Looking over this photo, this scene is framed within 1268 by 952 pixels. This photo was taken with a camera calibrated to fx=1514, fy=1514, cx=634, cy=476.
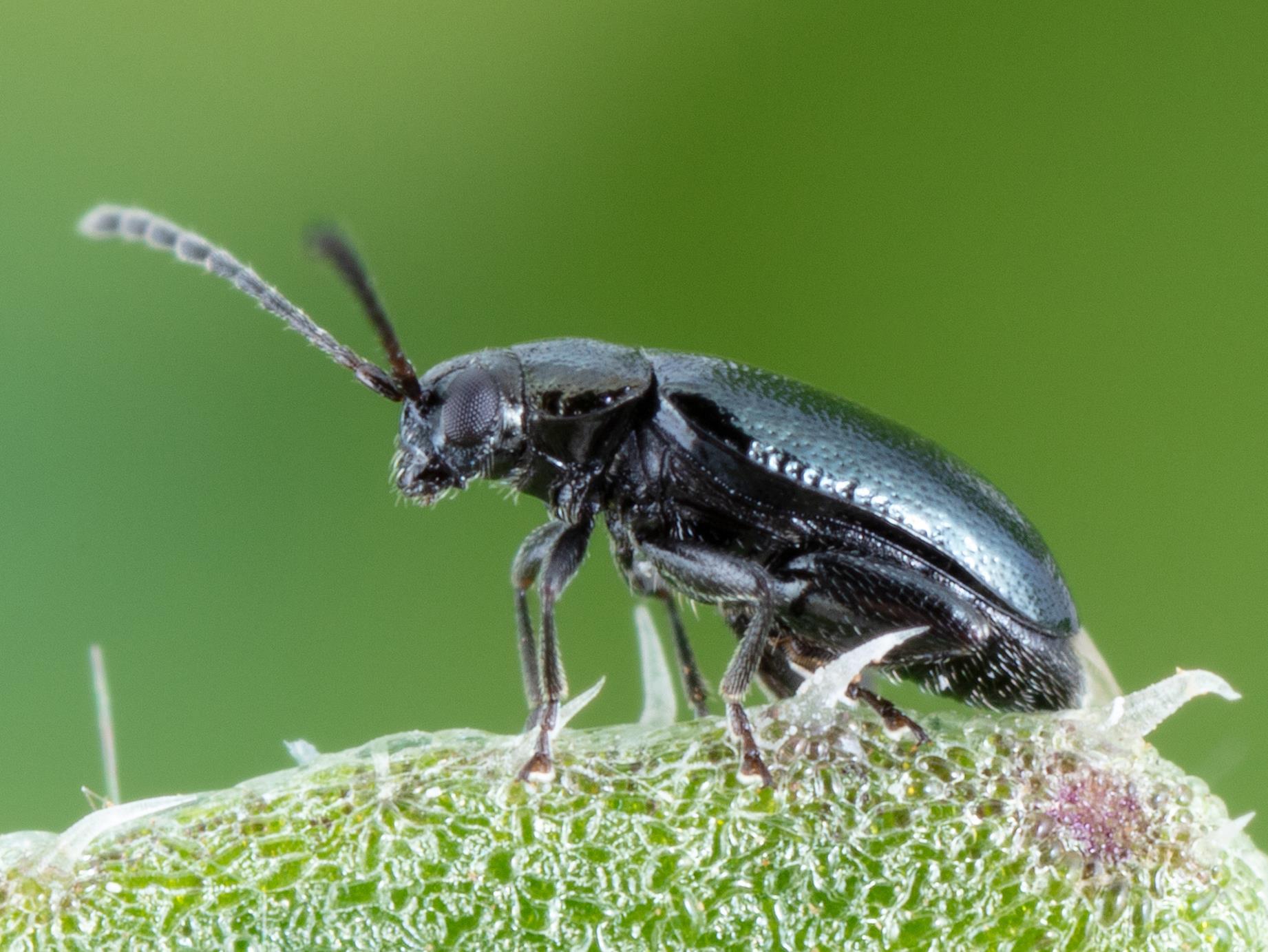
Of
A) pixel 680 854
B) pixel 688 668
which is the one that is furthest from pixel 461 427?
pixel 680 854

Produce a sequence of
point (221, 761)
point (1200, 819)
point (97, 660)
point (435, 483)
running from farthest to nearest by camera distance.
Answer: point (221, 761)
point (435, 483)
point (97, 660)
point (1200, 819)

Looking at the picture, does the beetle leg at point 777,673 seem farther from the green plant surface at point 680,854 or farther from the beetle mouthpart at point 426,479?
the green plant surface at point 680,854

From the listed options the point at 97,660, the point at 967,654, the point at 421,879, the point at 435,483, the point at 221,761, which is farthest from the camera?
the point at 221,761

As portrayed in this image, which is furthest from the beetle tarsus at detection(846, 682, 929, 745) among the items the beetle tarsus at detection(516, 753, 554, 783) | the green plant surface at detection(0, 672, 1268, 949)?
the beetle tarsus at detection(516, 753, 554, 783)

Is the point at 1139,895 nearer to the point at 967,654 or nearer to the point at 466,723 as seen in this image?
the point at 967,654

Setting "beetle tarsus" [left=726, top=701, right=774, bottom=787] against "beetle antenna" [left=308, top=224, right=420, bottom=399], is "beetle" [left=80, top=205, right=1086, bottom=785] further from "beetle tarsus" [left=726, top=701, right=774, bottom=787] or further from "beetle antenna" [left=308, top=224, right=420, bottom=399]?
"beetle tarsus" [left=726, top=701, right=774, bottom=787]

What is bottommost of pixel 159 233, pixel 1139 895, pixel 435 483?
pixel 1139 895

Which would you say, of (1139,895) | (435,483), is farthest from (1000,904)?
(435,483)

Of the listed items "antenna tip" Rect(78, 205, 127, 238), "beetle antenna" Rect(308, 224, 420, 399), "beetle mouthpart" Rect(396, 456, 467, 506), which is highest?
"antenna tip" Rect(78, 205, 127, 238)

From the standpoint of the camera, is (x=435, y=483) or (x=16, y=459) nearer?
(x=435, y=483)
